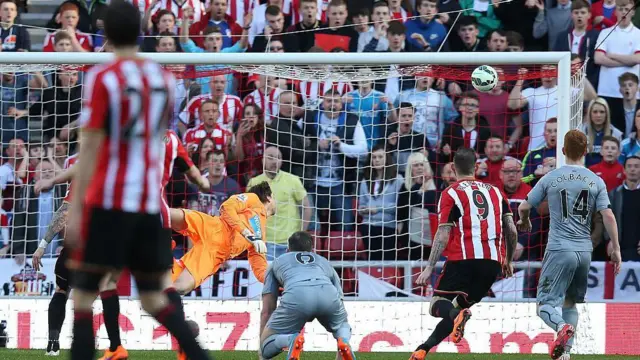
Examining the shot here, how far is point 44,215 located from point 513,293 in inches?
215

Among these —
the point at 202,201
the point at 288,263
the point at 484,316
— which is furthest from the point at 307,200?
the point at 288,263

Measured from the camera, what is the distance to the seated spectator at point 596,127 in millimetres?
13250

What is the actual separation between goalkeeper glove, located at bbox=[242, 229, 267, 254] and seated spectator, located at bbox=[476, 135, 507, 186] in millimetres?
3865

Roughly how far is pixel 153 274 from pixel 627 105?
31.3 ft

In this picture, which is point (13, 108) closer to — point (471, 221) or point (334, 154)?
point (334, 154)

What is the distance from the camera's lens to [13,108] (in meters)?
13.8

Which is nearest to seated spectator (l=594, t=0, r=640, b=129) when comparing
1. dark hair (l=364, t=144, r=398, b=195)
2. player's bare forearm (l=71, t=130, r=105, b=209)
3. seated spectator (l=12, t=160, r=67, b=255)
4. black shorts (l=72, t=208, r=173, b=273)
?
dark hair (l=364, t=144, r=398, b=195)

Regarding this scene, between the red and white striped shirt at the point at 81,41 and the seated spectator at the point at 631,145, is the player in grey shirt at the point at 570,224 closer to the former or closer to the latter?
the seated spectator at the point at 631,145

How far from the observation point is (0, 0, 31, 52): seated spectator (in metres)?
14.7

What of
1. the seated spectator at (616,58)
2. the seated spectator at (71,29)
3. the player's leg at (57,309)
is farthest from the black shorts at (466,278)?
the seated spectator at (71,29)

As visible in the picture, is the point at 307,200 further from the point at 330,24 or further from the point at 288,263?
the point at 288,263

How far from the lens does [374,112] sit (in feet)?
43.3

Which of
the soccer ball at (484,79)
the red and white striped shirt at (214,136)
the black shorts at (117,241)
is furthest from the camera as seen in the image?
the red and white striped shirt at (214,136)

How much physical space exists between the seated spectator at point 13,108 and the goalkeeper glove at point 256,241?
4579mm
